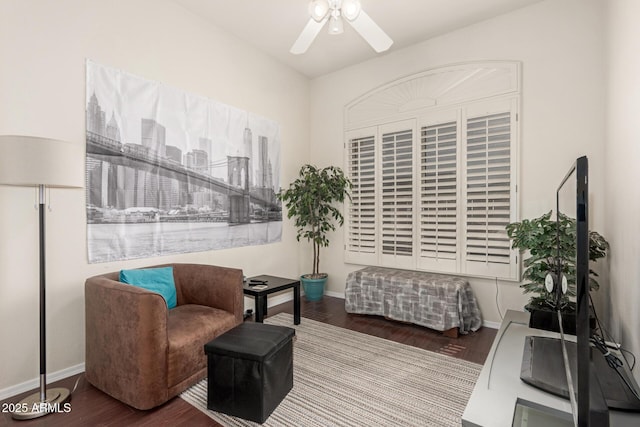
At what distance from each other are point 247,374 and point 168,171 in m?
2.01

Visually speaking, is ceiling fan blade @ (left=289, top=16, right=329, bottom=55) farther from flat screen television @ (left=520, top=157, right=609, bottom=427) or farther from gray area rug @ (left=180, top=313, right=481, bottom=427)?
gray area rug @ (left=180, top=313, right=481, bottom=427)

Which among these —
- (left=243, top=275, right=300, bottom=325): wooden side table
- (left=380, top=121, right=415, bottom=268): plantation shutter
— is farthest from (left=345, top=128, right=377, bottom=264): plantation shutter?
(left=243, top=275, right=300, bottom=325): wooden side table

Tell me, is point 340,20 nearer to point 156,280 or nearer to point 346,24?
point 346,24

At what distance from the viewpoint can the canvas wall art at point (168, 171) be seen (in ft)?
8.14

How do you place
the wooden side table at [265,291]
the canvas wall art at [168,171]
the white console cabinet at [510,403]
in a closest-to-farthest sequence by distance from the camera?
the white console cabinet at [510,403] → the canvas wall art at [168,171] → the wooden side table at [265,291]

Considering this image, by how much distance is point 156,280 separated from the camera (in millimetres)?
2469

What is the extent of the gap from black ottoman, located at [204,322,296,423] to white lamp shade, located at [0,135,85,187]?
133 centimetres

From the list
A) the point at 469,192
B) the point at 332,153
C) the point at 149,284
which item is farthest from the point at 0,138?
the point at 469,192

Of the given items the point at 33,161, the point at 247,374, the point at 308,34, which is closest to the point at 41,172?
the point at 33,161

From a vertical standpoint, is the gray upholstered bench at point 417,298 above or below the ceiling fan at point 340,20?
below

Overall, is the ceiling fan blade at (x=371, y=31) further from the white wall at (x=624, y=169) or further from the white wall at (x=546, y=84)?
the white wall at (x=546, y=84)

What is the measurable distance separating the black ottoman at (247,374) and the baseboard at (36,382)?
1.23m

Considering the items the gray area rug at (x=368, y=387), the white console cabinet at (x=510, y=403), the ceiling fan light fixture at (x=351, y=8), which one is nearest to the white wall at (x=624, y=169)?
the white console cabinet at (x=510, y=403)

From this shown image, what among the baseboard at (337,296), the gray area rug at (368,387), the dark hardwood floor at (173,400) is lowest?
the dark hardwood floor at (173,400)
